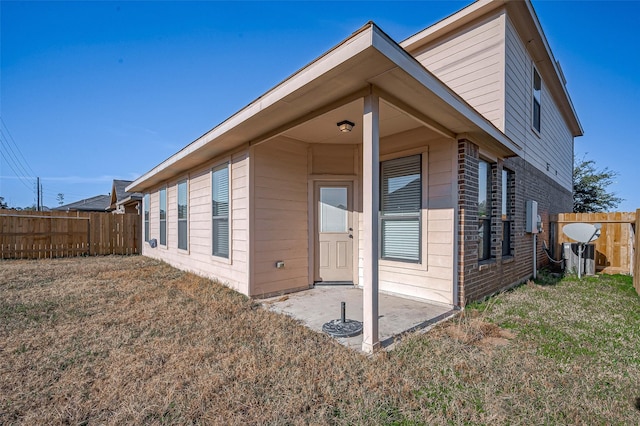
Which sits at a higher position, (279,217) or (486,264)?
(279,217)

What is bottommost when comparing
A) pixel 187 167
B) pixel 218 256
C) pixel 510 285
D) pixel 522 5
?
pixel 510 285

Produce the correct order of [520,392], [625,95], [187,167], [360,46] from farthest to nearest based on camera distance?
1. [625,95]
2. [187,167]
3. [360,46]
4. [520,392]

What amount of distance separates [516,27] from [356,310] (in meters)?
5.83

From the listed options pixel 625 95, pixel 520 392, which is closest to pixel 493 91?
pixel 520 392

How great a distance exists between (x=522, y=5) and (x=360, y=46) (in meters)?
4.67

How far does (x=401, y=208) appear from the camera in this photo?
4660 mm

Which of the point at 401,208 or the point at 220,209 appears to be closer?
the point at 401,208

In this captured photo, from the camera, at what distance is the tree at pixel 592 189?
53.2 ft

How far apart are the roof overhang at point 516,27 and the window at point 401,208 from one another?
288cm

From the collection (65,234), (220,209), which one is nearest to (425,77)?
(220,209)

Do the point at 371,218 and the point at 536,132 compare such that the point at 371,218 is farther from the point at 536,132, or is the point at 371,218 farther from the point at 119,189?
the point at 119,189

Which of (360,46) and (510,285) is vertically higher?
(360,46)

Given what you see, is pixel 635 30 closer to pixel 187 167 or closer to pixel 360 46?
pixel 360 46

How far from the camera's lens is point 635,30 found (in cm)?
712
